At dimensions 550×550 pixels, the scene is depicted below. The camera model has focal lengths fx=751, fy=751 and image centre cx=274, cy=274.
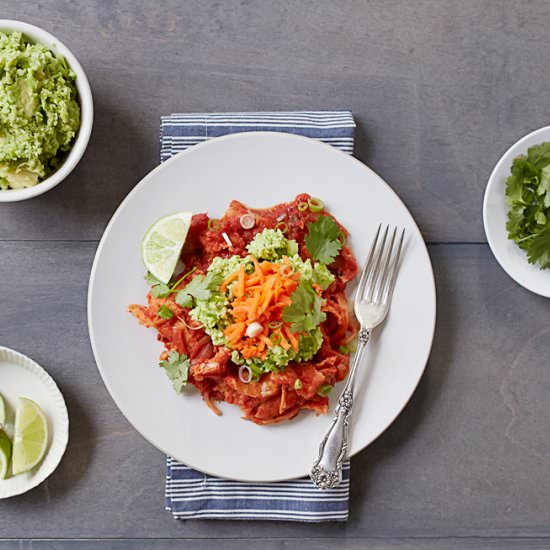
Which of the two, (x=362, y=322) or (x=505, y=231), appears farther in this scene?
(x=505, y=231)

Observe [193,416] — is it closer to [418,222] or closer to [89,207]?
[89,207]

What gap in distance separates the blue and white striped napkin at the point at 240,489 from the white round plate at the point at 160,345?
0.32 ft

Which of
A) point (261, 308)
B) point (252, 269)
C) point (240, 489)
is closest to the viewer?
point (261, 308)

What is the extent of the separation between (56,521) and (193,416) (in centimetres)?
64

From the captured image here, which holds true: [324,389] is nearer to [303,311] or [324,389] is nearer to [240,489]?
[303,311]

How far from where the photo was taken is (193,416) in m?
2.44

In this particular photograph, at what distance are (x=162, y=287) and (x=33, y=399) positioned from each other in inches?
24.5

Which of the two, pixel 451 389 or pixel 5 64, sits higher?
pixel 5 64

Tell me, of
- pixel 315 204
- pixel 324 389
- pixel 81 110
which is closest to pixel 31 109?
pixel 81 110

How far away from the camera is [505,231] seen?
253 centimetres

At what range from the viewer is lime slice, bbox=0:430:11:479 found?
246 centimetres

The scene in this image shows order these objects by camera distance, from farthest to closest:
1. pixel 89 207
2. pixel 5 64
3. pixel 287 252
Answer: pixel 89 207 < pixel 287 252 < pixel 5 64


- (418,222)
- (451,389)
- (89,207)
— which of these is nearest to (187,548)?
(451,389)

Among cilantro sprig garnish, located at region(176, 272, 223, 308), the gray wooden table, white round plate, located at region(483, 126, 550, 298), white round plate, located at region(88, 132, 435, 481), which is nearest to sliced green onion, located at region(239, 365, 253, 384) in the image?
white round plate, located at region(88, 132, 435, 481)
